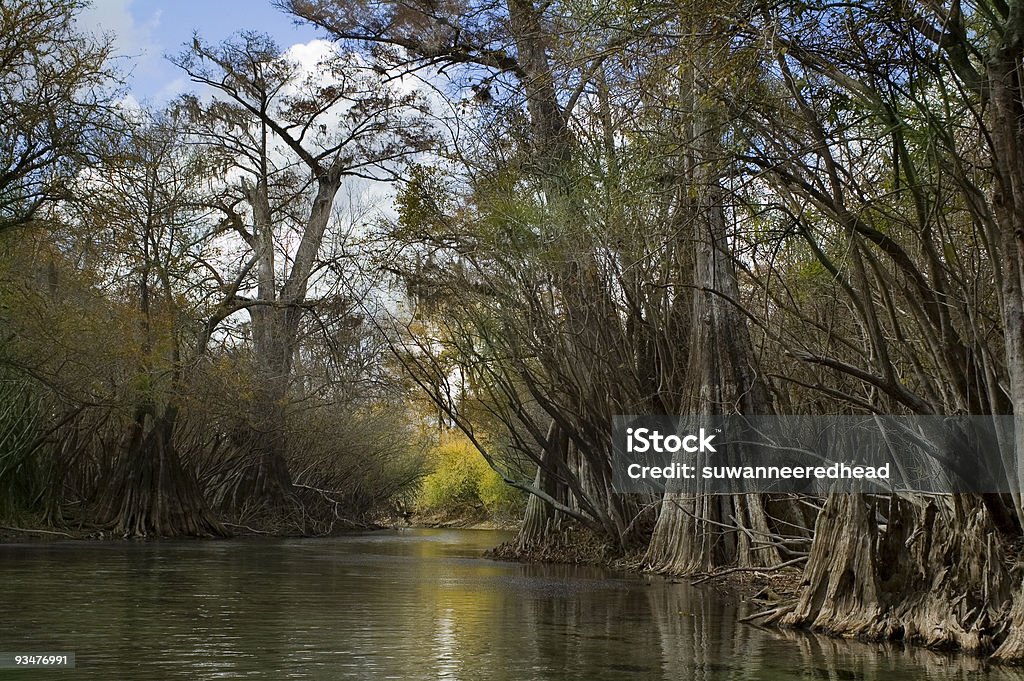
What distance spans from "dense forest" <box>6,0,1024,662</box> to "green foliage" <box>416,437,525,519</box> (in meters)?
12.4

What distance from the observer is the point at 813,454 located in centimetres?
923

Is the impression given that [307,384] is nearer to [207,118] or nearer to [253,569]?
[207,118]

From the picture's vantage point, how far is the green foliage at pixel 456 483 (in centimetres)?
4172

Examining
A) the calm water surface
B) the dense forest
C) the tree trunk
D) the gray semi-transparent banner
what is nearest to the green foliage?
the dense forest

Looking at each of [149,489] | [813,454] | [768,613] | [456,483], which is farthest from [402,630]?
[456,483]

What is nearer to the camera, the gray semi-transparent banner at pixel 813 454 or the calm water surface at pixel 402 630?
the calm water surface at pixel 402 630

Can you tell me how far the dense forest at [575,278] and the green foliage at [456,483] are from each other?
1238 centimetres

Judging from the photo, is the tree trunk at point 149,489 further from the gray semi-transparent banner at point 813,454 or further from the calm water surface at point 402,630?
the gray semi-transparent banner at point 813,454

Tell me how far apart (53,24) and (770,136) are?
8849 millimetres

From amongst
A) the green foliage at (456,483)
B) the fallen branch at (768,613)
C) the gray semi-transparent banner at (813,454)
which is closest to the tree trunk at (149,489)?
the gray semi-transparent banner at (813,454)

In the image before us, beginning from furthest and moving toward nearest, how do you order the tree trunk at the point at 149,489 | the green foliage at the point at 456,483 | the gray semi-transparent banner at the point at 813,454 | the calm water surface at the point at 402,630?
1. the green foliage at the point at 456,483
2. the tree trunk at the point at 149,489
3. the gray semi-transparent banner at the point at 813,454
4. the calm water surface at the point at 402,630

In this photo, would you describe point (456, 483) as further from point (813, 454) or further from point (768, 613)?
point (768, 613)

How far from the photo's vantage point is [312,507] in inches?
1085

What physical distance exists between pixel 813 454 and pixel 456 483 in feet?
112
